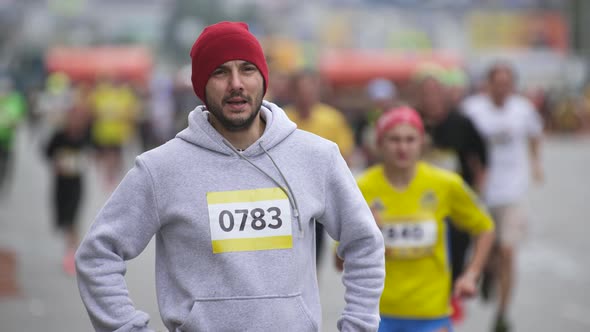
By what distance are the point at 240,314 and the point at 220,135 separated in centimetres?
53

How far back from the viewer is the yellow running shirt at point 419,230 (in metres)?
5.29

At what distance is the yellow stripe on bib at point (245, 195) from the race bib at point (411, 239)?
7.55 ft

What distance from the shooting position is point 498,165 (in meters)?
9.04

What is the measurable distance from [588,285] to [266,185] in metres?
7.74

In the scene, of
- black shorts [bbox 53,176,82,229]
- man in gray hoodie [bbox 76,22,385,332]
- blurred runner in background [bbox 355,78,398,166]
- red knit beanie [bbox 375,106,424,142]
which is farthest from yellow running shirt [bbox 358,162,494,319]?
black shorts [bbox 53,176,82,229]

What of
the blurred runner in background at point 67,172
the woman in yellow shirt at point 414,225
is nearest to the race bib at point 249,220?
the woman in yellow shirt at point 414,225

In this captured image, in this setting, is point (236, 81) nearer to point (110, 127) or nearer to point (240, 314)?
point (240, 314)

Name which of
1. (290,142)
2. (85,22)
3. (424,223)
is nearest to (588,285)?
(424,223)

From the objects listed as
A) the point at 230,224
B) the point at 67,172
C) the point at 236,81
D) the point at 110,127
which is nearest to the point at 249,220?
the point at 230,224

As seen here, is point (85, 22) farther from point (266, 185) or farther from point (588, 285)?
point (266, 185)

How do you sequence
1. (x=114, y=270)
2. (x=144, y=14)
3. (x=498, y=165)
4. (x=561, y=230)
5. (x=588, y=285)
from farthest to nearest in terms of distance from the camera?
(x=144, y=14), (x=561, y=230), (x=588, y=285), (x=498, y=165), (x=114, y=270)

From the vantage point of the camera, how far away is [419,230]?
537cm

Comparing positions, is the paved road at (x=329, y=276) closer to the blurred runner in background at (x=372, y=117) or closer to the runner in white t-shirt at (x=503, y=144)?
the runner in white t-shirt at (x=503, y=144)

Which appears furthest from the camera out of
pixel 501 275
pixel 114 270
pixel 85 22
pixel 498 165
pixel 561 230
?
pixel 85 22
